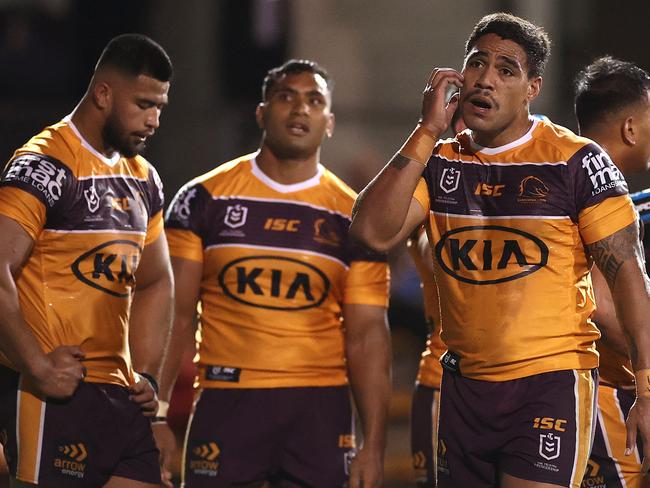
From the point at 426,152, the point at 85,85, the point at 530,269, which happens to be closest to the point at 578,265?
the point at 530,269

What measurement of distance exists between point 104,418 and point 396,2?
931cm

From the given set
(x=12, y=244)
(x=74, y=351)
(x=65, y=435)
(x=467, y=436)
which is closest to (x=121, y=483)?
(x=65, y=435)

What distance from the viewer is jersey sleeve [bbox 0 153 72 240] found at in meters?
5.23

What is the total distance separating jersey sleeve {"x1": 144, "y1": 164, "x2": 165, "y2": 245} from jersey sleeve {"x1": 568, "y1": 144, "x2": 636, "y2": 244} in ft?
6.41

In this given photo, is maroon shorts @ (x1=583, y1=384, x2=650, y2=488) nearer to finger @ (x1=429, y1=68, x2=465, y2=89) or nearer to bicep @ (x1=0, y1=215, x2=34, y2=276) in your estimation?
finger @ (x1=429, y1=68, x2=465, y2=89)

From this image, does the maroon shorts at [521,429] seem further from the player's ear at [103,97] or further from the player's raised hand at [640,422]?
the player's ear at [103,97]

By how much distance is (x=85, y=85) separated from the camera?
1422 cm

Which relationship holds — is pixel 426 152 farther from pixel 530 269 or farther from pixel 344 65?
pixel 344 65

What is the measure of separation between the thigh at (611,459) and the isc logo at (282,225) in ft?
5.47

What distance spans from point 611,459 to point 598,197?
4.15 ft

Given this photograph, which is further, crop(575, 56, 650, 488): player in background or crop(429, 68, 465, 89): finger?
crop(575, 56, 650, 488): player in background

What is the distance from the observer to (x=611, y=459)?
5539mm

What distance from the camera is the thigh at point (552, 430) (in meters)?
4.85

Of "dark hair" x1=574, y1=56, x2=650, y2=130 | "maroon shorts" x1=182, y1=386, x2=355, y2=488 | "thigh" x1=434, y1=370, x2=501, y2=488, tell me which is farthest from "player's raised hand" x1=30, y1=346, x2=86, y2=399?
"dark hair" x1=574, y1=56, x2=650, y2=130
